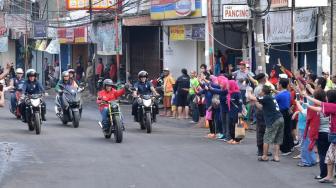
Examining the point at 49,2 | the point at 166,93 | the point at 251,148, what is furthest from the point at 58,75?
the point at 251,148

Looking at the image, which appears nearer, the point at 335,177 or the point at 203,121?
the point at 335,177

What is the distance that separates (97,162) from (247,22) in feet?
45.5

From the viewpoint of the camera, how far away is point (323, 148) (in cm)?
1271

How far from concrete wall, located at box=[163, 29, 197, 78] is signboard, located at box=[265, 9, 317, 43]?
837 cm

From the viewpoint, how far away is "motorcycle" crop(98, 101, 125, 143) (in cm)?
1784

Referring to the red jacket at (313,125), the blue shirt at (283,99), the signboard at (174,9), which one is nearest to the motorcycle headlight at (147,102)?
the blue shirt at (283,99)

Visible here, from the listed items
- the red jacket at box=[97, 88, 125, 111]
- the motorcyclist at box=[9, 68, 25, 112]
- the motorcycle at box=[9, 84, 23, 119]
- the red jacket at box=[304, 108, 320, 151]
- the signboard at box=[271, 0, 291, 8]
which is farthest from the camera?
the signboard at box=[271, 0, 291, 8]

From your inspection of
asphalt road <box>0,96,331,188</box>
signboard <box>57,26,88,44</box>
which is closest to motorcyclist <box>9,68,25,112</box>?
asphalt road <box>0,96,331,188</box>

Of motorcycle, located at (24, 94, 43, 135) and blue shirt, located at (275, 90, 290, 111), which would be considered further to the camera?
motorcycle, located at (24, 94, 43, 135)

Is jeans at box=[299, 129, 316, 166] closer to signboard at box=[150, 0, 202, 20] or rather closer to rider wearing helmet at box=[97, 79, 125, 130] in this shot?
rider wearing helmet at box=[97, 79, 125, 130]

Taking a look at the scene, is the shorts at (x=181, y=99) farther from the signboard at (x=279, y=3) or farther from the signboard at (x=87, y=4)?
the signboard at (x=87, y=4)

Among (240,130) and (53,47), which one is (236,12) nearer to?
(240,130)

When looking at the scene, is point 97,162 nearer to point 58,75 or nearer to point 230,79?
point 230,79

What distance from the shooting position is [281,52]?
26.4 meters
